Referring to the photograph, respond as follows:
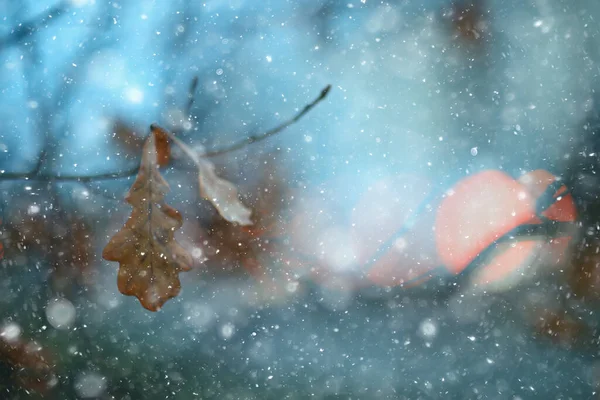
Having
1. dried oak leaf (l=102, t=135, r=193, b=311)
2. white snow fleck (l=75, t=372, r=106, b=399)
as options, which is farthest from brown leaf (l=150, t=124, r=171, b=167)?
white snow fleck (l=75, t=372, r=106, b=399)

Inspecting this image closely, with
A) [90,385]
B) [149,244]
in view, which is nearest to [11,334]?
[90,385]

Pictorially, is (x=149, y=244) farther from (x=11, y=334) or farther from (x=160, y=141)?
(x=11, y=334)

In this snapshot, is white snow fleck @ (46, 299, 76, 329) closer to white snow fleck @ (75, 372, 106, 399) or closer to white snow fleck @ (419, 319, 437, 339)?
white snow fleck @ (75, 372, 106, 399)

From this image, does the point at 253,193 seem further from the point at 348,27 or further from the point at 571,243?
the point at 571,243

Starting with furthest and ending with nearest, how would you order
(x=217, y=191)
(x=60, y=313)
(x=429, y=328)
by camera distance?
(x=429, y=328)
(x=60, y=313)
(x=217, y=191)

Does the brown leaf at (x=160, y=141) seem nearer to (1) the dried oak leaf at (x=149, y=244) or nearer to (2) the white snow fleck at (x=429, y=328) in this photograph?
(1) the dried oak leaf at (x=149, y=244)

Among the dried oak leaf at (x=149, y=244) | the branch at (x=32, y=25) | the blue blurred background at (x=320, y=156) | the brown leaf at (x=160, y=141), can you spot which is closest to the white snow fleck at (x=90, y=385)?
the blue blurred background at (x=320, y=156)
